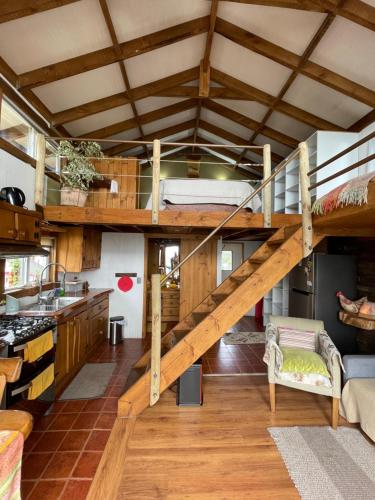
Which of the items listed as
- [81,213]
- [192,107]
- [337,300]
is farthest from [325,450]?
[192,107]

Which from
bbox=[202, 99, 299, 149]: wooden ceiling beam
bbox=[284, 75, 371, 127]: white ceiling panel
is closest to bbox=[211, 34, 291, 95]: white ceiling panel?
bbox=[284, 75, 371, 127]: white ceiling panel

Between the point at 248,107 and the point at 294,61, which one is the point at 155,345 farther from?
the point at 248,107

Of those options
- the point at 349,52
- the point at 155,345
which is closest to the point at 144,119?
the point at 349,52

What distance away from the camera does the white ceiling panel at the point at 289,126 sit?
4.92m

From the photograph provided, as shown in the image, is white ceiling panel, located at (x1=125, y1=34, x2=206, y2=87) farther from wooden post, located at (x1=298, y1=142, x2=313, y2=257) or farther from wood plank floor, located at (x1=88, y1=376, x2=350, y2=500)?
wood plank floor, located at (x1=88, y1=376, x2=350, y2=500)

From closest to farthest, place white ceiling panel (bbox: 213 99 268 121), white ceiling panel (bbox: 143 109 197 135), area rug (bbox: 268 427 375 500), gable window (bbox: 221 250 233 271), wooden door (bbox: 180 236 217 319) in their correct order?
area rug (bbox: 268 427 375 500), white ceiling panel (bbox: 213 99 268 121), wooden door (bbox: 180 236 217 319), white ceiling panel (bbox: 143 109 197 135), gable window (bbox: 221 250 233 271)

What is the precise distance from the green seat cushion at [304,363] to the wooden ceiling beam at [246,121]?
169 inches

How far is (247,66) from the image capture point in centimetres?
408

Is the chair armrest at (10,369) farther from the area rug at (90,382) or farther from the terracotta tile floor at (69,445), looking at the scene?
the area rug at (90,382)

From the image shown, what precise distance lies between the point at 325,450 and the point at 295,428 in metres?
0.30

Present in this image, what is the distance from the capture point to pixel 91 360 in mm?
3869

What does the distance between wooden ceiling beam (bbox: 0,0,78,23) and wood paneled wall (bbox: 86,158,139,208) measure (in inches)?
89.5

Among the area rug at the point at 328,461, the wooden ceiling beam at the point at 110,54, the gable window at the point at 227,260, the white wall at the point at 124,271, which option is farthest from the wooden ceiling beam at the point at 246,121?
the area rug at the point at 328,461

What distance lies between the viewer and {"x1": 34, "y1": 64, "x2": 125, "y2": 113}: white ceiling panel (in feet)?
11.7
